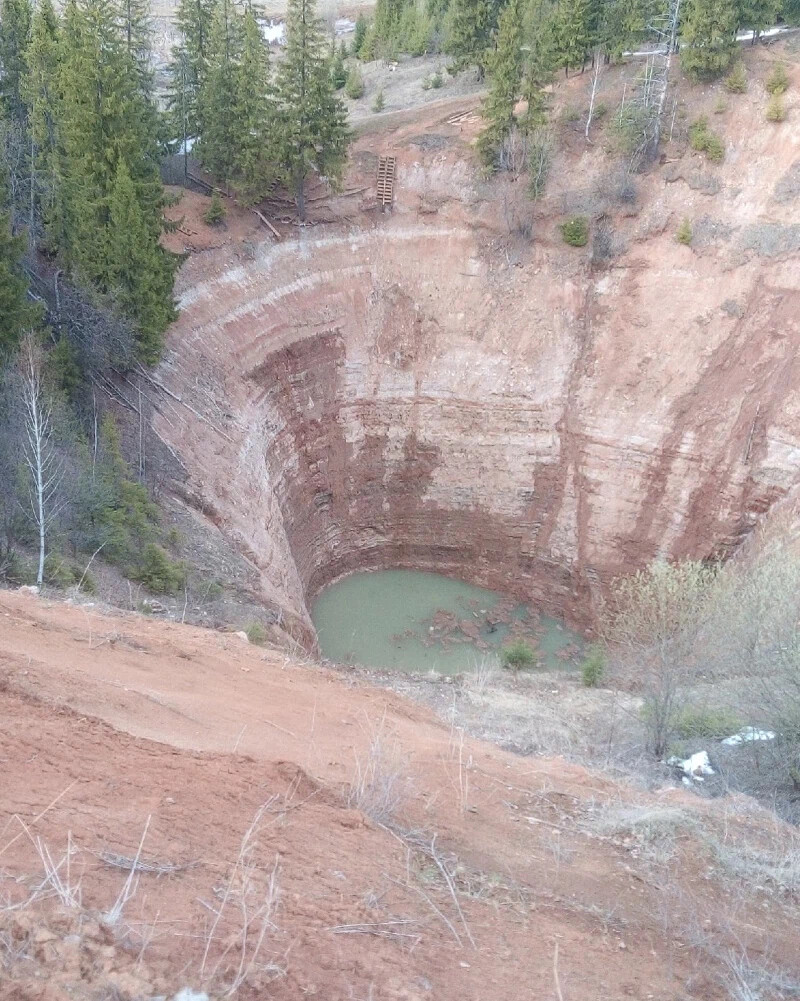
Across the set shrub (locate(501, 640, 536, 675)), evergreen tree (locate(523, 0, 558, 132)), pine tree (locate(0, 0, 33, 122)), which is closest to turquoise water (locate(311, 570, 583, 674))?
shrub (locate(501, 640, 536, 675))

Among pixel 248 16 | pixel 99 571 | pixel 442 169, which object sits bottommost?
pixel 99 571

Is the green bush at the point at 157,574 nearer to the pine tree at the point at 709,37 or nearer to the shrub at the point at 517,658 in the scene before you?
the shrub at the point at 517,658

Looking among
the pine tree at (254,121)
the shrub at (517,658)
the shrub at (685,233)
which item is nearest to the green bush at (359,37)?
the pine tree at (254,121)

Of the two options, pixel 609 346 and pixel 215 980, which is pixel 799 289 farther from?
pixel 215 980

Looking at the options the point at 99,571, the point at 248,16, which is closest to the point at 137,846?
the point at 99,571

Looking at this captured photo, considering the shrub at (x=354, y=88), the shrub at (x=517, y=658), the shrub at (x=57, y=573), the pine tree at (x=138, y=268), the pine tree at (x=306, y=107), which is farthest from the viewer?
the shrub at (x=354, y=88)
